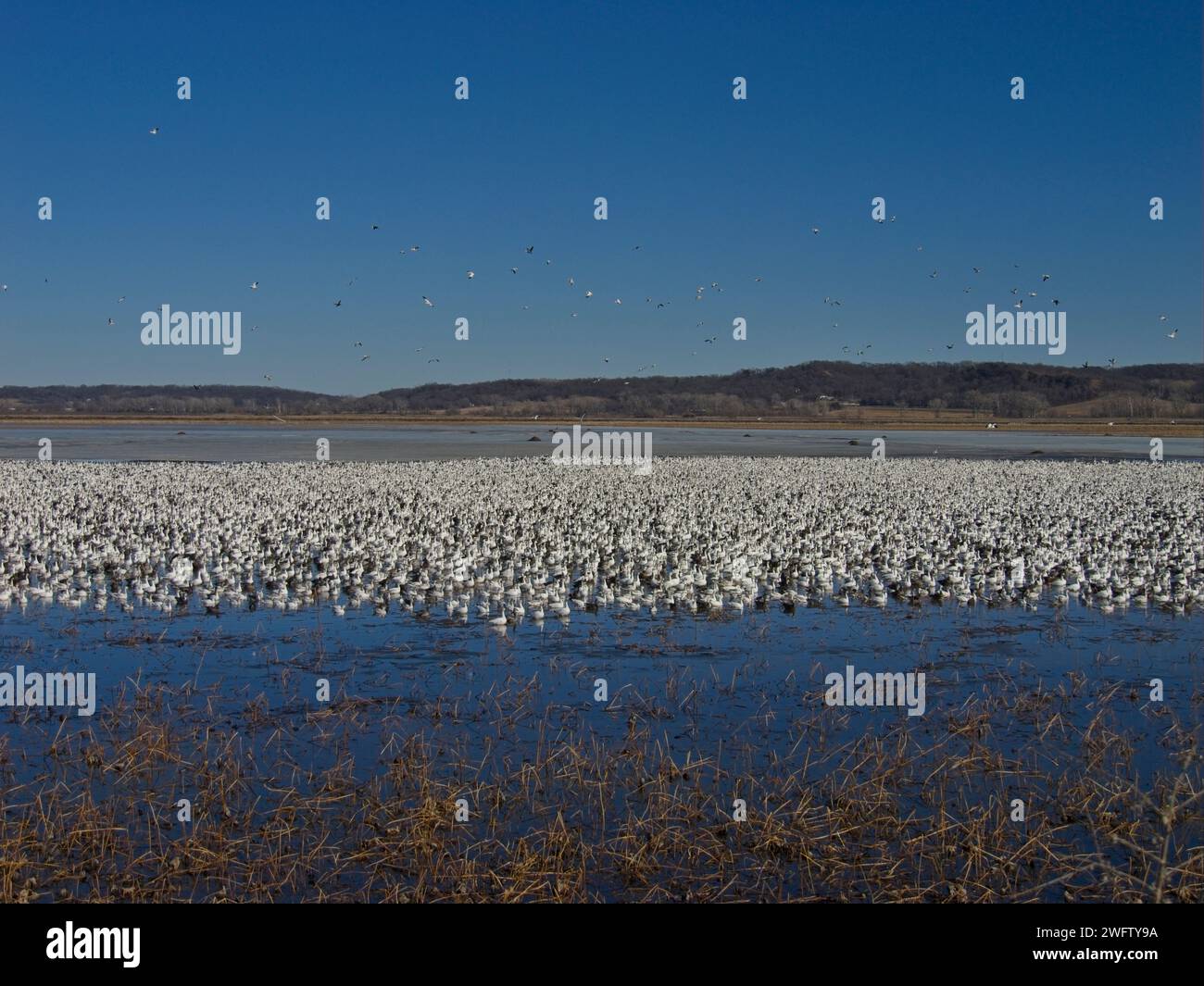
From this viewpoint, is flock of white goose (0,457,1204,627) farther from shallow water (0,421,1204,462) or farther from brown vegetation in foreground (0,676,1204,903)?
shallow water (0,421,1204,462)

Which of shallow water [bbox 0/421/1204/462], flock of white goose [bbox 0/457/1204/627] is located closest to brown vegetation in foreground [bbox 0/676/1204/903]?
flock of white goose [bbox 0/457/1204/627]

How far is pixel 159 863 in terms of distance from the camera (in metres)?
6.91

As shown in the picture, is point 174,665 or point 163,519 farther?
point 163,519

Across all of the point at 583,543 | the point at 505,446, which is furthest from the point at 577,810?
the point at 505,446

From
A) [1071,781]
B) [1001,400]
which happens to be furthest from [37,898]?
[1001,400]

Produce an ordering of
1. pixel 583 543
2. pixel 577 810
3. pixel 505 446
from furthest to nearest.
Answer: pixel 505 446
pixel 583 543
pixel 577 810

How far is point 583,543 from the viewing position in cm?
1986

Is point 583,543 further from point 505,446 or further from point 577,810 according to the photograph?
point 505,446

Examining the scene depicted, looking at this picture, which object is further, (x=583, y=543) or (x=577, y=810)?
(x=583, y=543)

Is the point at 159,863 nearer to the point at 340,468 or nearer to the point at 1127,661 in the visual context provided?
the point at 1127,661

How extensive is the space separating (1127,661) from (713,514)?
12.7m

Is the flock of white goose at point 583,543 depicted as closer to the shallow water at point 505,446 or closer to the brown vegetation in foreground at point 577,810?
the brown vegetation in foreground at point 577,810

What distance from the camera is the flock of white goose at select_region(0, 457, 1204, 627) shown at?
15.3 m

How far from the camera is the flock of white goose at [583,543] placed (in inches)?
602
